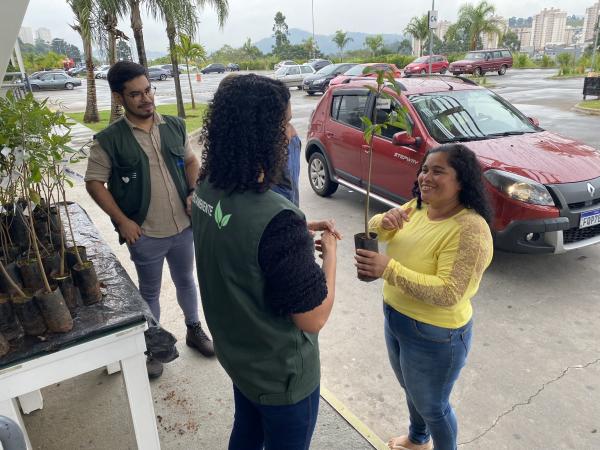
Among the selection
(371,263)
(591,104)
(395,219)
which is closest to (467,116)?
(395,219)

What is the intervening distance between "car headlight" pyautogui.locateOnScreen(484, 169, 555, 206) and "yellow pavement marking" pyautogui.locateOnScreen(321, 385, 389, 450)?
2286 mm

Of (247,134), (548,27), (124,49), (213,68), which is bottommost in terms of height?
(247,134)

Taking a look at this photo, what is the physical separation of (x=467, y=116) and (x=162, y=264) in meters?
3.58

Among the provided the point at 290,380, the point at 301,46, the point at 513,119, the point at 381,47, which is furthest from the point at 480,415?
the point at 301,46

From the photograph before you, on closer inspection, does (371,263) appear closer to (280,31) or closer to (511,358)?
(511,358)

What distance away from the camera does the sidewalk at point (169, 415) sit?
2.36m

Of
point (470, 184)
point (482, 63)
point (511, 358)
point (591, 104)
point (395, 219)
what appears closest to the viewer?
point (470, 184)

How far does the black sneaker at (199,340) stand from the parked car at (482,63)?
27.8 metres

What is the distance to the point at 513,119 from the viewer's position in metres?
4.95

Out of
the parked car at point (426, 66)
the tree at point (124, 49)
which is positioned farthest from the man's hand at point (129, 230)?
the parked car at point (426, 66)

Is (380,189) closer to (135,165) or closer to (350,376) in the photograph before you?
(350,376)

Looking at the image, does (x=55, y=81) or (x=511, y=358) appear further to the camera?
(x=55, y=81)

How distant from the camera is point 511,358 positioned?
300 cm

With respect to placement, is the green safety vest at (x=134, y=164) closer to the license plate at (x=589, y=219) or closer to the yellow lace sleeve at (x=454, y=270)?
the yellow lace sleeve at (x=454, y=270)
